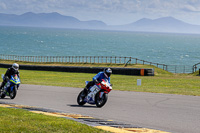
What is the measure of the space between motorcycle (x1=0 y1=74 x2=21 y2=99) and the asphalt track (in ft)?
1.13

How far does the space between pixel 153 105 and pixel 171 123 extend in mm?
3510

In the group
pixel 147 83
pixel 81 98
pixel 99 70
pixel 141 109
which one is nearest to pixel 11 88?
pixel 81 98

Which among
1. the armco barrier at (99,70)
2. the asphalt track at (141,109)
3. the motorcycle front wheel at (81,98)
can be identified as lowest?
the asphalt track at (141,109)

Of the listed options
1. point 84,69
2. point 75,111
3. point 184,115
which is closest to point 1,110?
point 75,111

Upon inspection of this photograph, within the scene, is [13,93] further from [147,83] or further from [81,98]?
[147,83]

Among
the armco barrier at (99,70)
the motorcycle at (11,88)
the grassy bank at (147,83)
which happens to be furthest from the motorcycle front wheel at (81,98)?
the armco barrier at (99,70)

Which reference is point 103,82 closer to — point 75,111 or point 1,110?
point 75,111

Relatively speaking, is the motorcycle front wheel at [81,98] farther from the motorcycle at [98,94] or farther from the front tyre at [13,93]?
the front tyre at [13,93]

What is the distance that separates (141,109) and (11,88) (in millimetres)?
6655

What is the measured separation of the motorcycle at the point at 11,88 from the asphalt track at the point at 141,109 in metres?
0.35

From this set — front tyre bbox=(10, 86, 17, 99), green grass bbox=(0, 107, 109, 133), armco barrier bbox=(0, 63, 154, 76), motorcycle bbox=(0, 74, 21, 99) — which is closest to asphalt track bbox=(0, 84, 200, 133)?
front tyre bbox=(10, 86, 17, 99)

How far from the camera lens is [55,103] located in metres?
14.9

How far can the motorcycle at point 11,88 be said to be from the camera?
15755 mm

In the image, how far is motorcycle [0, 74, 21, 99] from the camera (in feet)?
51.7
